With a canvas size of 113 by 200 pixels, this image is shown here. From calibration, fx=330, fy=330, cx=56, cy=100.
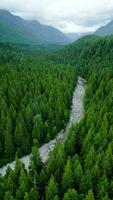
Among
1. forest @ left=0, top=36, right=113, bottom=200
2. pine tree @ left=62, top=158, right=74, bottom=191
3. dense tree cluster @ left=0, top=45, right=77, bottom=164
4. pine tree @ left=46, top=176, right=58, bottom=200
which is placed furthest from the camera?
dense tree cluster @ left=0, top=45, right=77, bottom=164

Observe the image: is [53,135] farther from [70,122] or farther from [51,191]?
[51,191]

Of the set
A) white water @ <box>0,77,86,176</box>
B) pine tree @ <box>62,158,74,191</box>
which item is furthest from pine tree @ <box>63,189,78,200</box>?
white water @ <box>0,77,86,176</box>

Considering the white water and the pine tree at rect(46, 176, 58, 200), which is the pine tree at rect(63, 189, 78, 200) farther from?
the white water

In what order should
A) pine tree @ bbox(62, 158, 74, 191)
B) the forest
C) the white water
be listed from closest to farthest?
the forest < pine tree @ bbox(62, 158, 74, 191) < the white water

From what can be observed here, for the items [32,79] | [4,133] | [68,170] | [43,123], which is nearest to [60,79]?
[32,79]

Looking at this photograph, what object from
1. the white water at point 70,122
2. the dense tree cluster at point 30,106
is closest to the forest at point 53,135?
the dense tree cluster at point 30,106

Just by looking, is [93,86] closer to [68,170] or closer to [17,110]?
[17,110]
